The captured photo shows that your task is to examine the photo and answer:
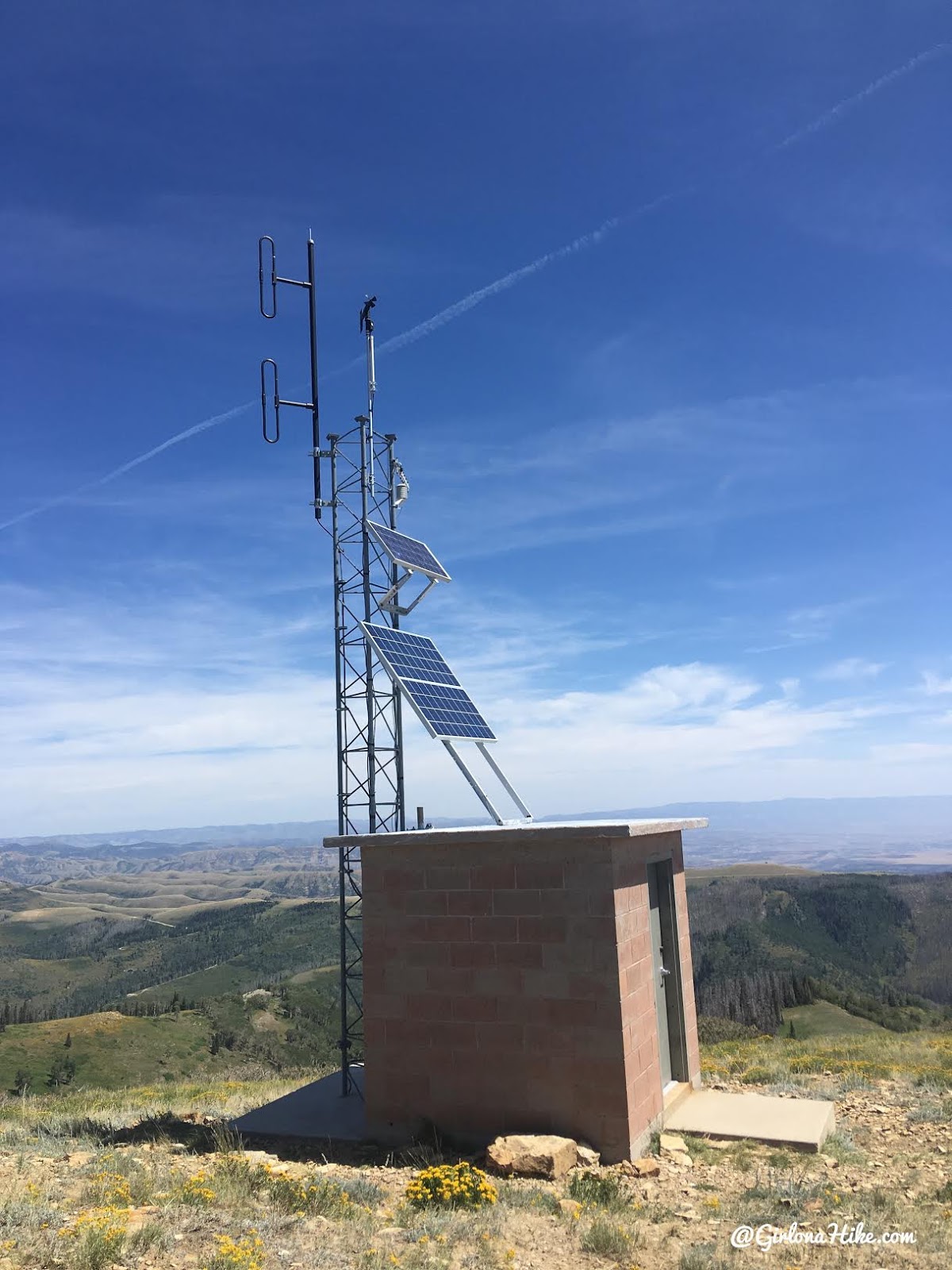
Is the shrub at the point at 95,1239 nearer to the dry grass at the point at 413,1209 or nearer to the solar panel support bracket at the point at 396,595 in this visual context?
the dry grass at the point at 413,1209

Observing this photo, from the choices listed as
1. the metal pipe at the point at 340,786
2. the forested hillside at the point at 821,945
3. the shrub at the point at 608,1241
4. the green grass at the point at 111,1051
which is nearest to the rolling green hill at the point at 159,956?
the green grass at the point at 111,1051

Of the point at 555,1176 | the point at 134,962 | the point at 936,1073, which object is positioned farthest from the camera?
the point at 134,962

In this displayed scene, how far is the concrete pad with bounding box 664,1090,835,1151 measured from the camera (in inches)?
384

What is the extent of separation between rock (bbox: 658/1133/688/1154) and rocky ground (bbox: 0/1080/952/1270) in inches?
1.2

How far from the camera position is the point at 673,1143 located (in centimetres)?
976

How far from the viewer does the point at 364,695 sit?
14.3 metres

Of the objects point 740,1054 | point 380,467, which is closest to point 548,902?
point 380,467

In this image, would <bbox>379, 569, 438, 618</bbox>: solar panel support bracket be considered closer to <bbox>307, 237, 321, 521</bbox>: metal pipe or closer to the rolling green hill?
<bbox>307, 237, 321, 521</bbox>: metal pipe

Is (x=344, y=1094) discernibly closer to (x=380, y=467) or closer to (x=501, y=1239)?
(x=501, y=1239)

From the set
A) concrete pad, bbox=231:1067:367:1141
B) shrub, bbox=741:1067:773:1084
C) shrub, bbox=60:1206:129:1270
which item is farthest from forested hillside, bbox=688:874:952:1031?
shrub, bbox=60:1206:129:1270

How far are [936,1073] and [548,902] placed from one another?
8299 millimetres

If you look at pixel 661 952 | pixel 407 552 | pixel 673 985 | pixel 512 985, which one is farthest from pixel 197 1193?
pixel 407 552

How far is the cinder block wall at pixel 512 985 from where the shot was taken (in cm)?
959

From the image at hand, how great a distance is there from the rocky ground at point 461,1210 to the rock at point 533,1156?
0.10 m
